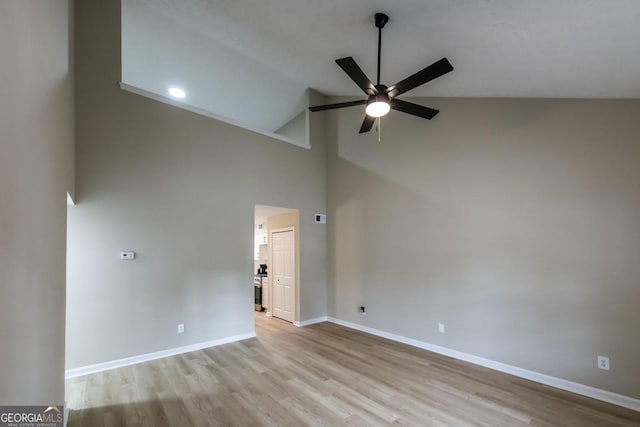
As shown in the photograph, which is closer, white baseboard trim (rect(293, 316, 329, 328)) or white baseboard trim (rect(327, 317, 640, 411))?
white baseboard trim (rect(327, 317, 640, 411))

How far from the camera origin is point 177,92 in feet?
18.9

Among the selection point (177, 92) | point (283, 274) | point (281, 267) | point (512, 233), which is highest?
point (177, 92)

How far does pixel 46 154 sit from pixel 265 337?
13.4ft

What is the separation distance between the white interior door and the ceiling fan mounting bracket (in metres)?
3.96

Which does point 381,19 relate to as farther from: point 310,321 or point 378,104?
point 310,321

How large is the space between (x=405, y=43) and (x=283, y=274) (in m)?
4.67

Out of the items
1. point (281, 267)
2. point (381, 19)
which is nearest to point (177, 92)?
point (281, 267)

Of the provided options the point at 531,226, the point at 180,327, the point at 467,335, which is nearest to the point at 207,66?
the point at 180,327

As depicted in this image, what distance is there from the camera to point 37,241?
4.50 feet

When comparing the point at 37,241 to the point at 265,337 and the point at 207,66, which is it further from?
the point at 207,66

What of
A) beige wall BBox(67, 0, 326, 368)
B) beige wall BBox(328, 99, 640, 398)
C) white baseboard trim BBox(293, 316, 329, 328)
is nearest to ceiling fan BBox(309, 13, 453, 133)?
beige wall BBox(328, 99, 640, 398)

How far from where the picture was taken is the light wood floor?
2.60m

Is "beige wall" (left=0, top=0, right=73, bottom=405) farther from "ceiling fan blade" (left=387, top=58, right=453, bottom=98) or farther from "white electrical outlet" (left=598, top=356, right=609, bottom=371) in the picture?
"white electrical outlet" (left=598, top=356, right=609, bottom=371)

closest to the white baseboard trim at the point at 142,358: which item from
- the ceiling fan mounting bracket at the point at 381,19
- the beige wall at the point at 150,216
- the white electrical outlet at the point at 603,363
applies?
the beige wall at the point at 150,216
